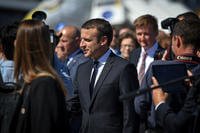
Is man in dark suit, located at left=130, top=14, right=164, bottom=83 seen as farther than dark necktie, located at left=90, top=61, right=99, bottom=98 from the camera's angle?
Yes

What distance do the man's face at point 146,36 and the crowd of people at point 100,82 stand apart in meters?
0.01

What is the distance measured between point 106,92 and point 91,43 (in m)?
0.63

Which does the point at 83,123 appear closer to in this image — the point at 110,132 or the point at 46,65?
the point at 110,132

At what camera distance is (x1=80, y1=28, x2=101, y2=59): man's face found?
7.25m

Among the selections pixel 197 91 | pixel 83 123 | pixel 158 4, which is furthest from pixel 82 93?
pixel 158 4

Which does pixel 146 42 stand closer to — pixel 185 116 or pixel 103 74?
pixel 103 74

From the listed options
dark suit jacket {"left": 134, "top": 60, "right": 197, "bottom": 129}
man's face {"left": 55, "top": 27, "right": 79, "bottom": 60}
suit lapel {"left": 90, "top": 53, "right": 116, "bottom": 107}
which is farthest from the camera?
man's face {"left": 55, "top": 27, "right": 79, "bottom": 60}

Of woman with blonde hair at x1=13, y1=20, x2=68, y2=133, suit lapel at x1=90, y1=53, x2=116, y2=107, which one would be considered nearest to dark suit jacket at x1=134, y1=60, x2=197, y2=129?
suit lapel at x1=90, y1=53, x2=116, y2=107

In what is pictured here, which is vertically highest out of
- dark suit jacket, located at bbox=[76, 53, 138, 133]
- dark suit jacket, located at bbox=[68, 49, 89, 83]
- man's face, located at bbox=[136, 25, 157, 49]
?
man's face, located at bbox=[136, 25, 157, 49]

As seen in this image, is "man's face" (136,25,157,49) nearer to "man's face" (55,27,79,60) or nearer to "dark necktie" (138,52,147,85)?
"dark necktie" (138,52,147,85)

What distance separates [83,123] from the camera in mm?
6992

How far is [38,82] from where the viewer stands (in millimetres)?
5379

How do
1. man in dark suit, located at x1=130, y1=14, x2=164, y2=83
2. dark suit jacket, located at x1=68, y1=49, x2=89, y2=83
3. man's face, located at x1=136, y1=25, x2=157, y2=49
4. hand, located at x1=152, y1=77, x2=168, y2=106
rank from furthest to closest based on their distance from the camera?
man's face, located at x1=136, y1=25, x2=157, y2=49 → man in dark suit, located at x1=130, y1=14, x2=164, y2=83 → dark suit jacket, located at x1=68, y1=49, x2=89, y2=83 → hand, located at x1=152, y1=77, x2=168, y2=106

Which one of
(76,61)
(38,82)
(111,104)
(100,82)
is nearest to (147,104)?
(111,104)
